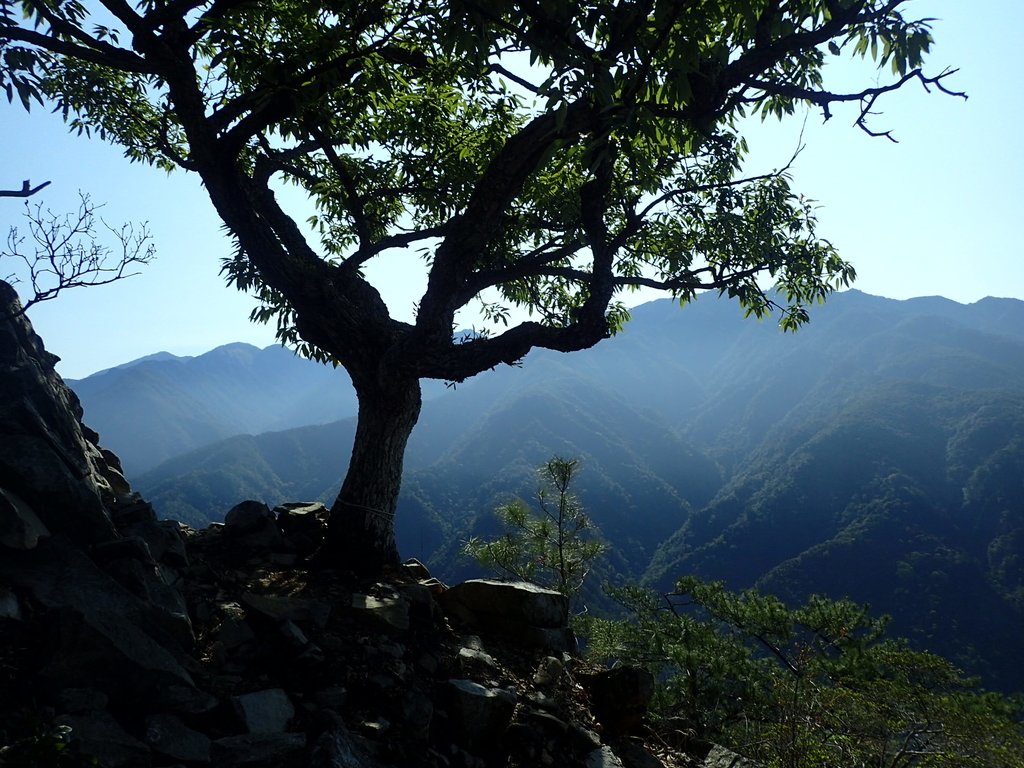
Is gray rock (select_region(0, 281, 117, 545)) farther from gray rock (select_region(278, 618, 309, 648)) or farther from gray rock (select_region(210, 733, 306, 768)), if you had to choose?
gray rock (select_region(210, 733, 306, 768))

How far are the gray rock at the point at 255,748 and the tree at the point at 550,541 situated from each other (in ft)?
32.3

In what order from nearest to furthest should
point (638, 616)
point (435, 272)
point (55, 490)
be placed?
point (55, 490) → point (435, 272) → point (638, 616)

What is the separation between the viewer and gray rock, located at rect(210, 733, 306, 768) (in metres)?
4.32

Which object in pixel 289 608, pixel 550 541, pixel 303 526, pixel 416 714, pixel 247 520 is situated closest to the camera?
pixel 416 714

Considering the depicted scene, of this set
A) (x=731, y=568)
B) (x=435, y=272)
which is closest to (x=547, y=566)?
(x=435, y=272)

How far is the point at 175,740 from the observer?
4.34 metres

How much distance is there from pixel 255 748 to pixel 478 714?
2.08 m

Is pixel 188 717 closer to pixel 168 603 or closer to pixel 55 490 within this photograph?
pixel 168 603

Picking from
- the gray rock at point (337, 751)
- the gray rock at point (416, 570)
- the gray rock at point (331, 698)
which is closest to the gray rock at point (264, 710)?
the gray rock at point (331, 698)

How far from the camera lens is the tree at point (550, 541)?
1469 centimetres

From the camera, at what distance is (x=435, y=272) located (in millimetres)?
8719

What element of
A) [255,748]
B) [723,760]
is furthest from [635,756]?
[255,748]

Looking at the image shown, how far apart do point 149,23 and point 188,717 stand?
672cm

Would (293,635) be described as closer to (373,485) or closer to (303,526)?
(373,485)
